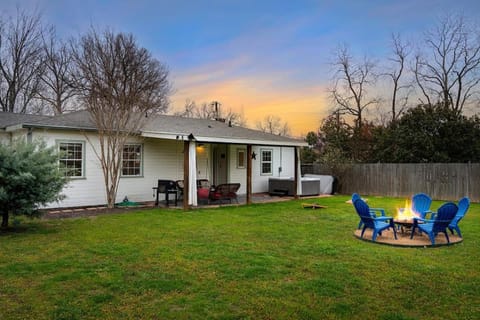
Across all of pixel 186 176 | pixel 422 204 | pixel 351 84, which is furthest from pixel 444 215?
pixel 351 84

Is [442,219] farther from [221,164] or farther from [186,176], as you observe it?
[221,164]

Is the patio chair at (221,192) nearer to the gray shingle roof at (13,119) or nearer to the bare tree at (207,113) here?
the gray shingle roof at (13,119)

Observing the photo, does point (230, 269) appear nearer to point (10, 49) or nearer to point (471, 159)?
point (471, 159)

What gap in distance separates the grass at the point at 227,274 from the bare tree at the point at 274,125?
29866mm

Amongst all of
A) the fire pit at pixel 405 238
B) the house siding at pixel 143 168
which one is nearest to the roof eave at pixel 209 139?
the house siding at pixel 143 168

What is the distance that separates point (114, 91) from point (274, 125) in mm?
27182

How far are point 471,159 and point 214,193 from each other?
12923 mm

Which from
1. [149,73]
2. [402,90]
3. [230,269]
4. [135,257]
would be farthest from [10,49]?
[402,90]

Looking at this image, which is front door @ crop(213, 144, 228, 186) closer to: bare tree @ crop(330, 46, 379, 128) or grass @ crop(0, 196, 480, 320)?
grass @ crop(0, 196, 480, 320)

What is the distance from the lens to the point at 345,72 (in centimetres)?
2680

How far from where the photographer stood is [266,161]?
17781 mm

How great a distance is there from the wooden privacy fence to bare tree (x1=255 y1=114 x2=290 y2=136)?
Result: 19559 millimetres

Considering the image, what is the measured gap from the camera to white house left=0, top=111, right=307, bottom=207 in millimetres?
11367

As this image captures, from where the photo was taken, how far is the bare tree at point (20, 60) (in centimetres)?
2181
